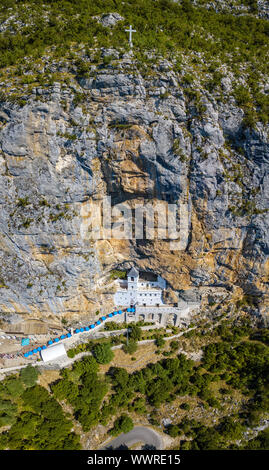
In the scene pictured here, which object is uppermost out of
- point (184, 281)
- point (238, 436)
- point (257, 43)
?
point (257, 43)

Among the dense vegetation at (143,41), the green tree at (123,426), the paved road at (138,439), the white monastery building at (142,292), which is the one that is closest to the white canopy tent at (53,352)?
the white monastery building at (142,292)

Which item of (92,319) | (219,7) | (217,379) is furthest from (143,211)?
(219,7)

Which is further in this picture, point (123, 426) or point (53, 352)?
point (53, 352)

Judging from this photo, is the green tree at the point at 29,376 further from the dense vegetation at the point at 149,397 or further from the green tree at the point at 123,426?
the green tree at the point at 123,426

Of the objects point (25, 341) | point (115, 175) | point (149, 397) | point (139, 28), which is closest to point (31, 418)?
point (25, 341)

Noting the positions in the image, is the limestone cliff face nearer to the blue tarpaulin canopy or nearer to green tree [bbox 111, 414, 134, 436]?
the blue tarpaulin canopy

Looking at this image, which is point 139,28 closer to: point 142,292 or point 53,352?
point 142,292

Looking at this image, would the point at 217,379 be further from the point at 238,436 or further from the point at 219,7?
the point at 219,7
